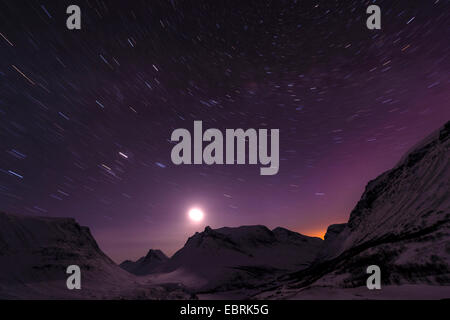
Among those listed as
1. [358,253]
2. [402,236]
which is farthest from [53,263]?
[402,236]

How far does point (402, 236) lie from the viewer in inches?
2341

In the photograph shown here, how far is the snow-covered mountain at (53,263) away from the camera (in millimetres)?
61500

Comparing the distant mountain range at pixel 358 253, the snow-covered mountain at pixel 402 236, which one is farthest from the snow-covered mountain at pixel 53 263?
the snow-covered mountain at pixel 402 236

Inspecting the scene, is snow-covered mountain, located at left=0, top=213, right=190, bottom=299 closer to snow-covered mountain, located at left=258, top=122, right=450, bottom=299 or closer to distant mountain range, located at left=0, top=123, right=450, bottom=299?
distant mountain range, located at left=0, top=123, right=450, bottom=299

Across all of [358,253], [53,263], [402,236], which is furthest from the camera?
[53,263]

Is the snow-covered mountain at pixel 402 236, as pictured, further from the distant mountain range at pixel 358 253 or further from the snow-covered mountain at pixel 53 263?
the snow-covered mountain at pixel 53 263

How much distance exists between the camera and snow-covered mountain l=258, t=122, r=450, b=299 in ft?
119

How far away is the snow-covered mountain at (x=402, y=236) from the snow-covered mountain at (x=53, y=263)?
45.3 meters

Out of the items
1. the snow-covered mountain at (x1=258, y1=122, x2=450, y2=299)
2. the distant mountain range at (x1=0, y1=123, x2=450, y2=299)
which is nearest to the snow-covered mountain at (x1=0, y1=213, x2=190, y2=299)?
the distant mountain range at (x1=0, y1=123, x2=450, y2=299)

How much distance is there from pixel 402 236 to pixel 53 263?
97.0 m

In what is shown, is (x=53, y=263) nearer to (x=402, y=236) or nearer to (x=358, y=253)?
(x=358, y=253)
